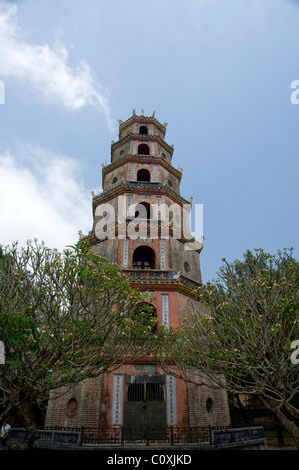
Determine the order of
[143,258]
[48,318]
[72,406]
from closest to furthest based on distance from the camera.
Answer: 1. [48,318]
2. [72,406]
3. [143,258]

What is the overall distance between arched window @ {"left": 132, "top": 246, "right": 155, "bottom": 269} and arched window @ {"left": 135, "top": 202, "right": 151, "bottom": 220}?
2372mm

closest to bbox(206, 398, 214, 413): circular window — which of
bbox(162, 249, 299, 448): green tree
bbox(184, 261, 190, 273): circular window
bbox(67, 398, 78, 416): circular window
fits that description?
bbox(162, 249, 299, 448): green tree

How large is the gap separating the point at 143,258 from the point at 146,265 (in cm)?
66

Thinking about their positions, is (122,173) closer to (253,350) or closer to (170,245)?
(170,245)

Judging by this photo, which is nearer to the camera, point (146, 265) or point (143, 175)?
point (146, 265)

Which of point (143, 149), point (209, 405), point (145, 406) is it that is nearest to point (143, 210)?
point (143, 149)

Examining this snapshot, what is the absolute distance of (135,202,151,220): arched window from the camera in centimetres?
2244

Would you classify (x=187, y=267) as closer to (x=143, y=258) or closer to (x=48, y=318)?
(x=143, y=258)

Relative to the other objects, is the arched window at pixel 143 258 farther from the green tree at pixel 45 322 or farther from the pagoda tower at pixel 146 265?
the green tree at pixel 45 322

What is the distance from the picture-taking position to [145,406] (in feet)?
49.9

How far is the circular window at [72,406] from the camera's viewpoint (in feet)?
51.9

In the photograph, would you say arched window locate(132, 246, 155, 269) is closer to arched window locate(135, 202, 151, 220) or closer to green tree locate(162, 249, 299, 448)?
arched window locate(135, 202, 151, 220)

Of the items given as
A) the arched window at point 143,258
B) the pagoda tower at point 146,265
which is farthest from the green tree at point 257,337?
the arched window at point 143,258

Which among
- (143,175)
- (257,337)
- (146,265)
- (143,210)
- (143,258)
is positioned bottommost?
(257,337)
